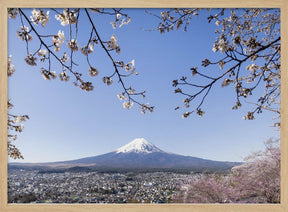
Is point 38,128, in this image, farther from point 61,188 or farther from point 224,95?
point 224,95

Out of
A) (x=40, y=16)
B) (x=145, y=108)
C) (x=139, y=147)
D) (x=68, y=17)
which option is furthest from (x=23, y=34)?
(x=139, y=147)

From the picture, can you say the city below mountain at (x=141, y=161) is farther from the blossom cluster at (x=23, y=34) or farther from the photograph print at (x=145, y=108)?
the blossom cluster at (x=23, y=34)

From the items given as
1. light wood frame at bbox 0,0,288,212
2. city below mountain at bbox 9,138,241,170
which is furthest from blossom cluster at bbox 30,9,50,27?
city below mountain at bbox 9,138,241,170

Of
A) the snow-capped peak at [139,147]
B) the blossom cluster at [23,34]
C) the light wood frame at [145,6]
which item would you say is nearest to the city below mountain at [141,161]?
the snow-capped peak at [139,147]

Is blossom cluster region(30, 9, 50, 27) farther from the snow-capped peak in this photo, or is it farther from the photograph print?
the snow-capped peak

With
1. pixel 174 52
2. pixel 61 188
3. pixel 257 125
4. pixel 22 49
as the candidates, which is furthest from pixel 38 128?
pixel 257 125

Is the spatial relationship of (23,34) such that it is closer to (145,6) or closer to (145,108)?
(145,6)
